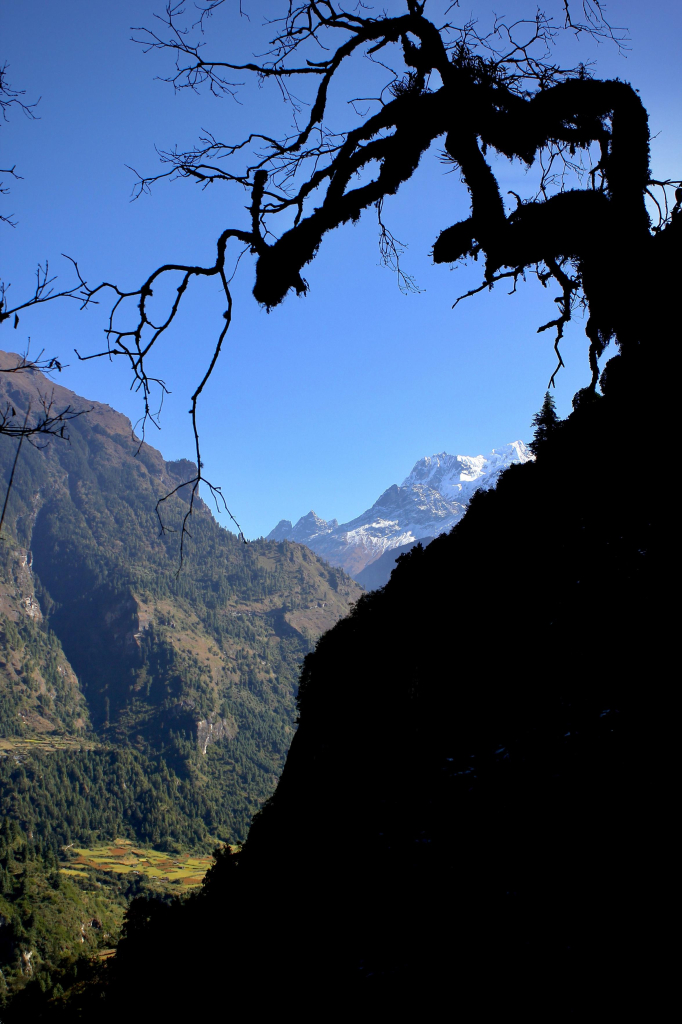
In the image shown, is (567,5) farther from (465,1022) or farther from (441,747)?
(441,747)

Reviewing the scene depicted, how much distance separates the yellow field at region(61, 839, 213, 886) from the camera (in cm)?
14112

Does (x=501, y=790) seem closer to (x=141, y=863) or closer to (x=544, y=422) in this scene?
(x=544, y=422)

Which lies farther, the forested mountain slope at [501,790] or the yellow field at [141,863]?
the yellow field at [141,863]

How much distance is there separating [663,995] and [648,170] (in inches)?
224

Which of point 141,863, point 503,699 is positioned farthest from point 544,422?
point 141,863

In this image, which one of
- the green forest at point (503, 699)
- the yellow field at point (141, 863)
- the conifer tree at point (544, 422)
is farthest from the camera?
the yellow field at point (141, 863)

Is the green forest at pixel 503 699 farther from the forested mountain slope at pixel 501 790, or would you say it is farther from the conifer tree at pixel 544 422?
the conifer tree at pixel 544 422

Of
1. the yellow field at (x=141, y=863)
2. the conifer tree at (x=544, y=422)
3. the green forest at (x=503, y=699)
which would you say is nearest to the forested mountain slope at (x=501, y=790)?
the green forest at (x=503, y=699)

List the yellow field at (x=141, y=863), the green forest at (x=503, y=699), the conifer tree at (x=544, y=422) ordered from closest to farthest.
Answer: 1. the green forest at (x=503, y=699)
2. the conifer tree at (x=544, y=422)
3. the yellow field at (x=141, y=863)

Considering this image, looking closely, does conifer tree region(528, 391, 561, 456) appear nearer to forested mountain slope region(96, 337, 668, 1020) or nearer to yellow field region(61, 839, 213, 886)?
forested mountain slope region(96, 337, 668, 1020)

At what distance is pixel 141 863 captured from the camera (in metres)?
154

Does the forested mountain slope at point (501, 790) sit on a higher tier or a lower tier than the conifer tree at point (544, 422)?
lower

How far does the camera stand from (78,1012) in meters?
34.7

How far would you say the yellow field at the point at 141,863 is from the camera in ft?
463
